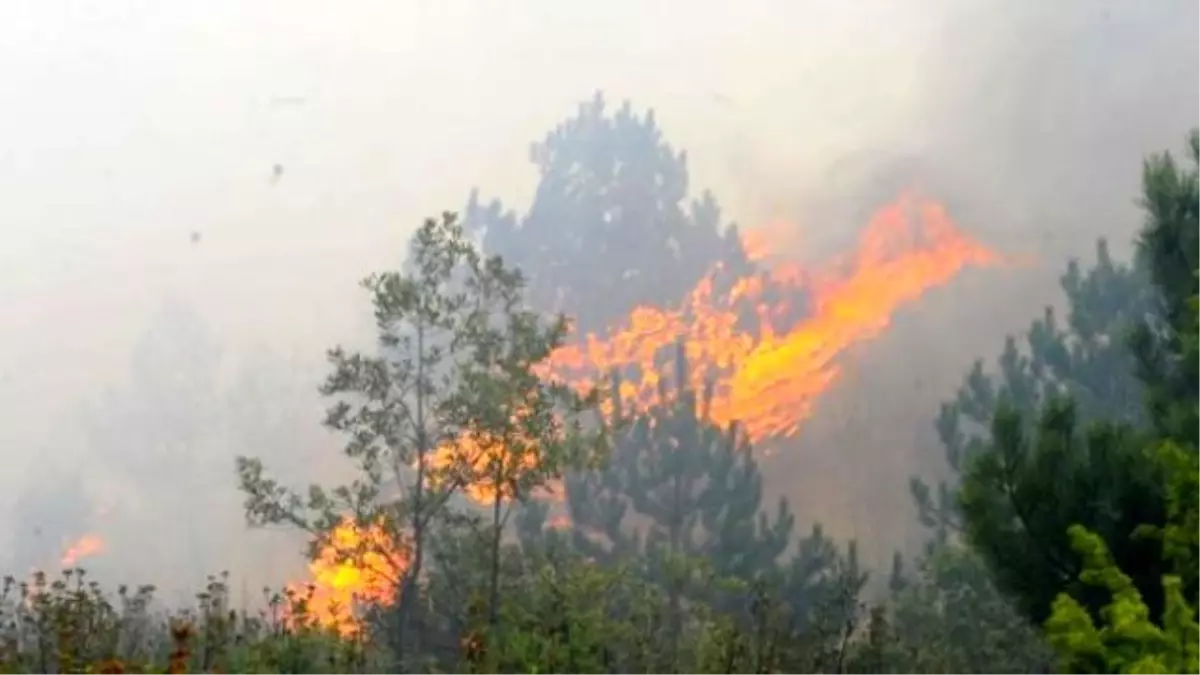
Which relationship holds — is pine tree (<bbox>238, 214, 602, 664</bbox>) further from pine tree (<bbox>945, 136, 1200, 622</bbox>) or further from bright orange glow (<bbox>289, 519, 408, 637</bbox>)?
pine tree (<bbox>945, 136, 1200, 622</bbox>)

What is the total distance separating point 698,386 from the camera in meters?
20.3

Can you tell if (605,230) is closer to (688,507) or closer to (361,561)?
(688,507)

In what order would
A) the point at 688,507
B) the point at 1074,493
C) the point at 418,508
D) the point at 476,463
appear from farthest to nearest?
the point at 688,507, the point at 476,463, the point at 418,508, the point at 1074,493

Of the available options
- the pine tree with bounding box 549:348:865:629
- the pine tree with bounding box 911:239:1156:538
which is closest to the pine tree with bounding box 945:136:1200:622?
the pine tree with bounding box 549:348:865:629

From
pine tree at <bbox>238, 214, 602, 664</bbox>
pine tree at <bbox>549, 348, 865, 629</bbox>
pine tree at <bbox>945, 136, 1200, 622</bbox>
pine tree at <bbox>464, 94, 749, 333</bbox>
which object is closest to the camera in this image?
pine tree at <bbox>945, 136, 1200, 622</bbox>

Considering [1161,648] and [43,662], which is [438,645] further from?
[1161,648]

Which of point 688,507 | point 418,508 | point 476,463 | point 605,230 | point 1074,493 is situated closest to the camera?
point 1074,493

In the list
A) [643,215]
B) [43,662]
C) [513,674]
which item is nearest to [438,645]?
[513,674]

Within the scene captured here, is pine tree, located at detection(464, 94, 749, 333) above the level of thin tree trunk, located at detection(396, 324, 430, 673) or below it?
above

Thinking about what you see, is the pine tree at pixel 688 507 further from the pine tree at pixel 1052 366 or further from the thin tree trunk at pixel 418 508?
the thin tree trunk at pixel 418 508

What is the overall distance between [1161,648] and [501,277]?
7.56m

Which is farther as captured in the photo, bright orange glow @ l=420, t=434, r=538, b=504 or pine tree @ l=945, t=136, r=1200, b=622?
bright orange glow @ l=420, t=434, r=538, b=504

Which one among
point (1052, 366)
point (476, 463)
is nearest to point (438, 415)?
point (476, 463)

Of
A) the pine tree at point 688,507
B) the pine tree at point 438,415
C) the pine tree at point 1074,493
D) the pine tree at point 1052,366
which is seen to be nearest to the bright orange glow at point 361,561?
the pine tree at point 438,415
